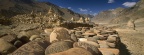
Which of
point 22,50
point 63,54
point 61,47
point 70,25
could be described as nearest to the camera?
point 63,54

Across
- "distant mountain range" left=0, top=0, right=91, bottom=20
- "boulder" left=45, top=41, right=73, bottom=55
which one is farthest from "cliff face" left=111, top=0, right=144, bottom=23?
"boulder" left=45, top=41, right=73, bottom=55

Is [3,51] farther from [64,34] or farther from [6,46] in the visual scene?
[64,34]

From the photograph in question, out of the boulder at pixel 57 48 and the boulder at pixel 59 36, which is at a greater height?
the boulder at pixel 59 36

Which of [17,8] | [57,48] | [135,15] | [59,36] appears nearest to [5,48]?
[57,48]

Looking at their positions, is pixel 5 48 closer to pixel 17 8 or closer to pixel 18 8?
pixel 17 8

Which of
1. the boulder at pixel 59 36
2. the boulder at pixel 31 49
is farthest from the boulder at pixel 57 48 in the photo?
the boulder at pixel 59 36

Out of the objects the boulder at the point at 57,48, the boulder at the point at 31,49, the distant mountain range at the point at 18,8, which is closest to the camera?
the boulder at the point at 31,49

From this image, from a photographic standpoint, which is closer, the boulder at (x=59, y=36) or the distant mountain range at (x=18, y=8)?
the boulder at (x=59, y=36)

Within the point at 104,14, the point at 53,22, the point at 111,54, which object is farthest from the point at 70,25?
the point at 104,14

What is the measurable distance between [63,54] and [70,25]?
7.48 m

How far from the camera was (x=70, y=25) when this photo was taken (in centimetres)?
1014

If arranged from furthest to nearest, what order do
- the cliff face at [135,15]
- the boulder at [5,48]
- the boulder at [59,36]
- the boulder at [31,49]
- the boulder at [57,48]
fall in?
the cliff face at [135,15]
the boulder at [59,36]
the boulder at [5,48]
the boulder at [57,48]
the boulder at [31,49]

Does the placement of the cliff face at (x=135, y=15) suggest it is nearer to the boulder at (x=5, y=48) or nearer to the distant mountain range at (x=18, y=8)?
the distant mountain range at (x=18, y=8)

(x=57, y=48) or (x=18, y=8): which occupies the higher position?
(x=18, y=8)
